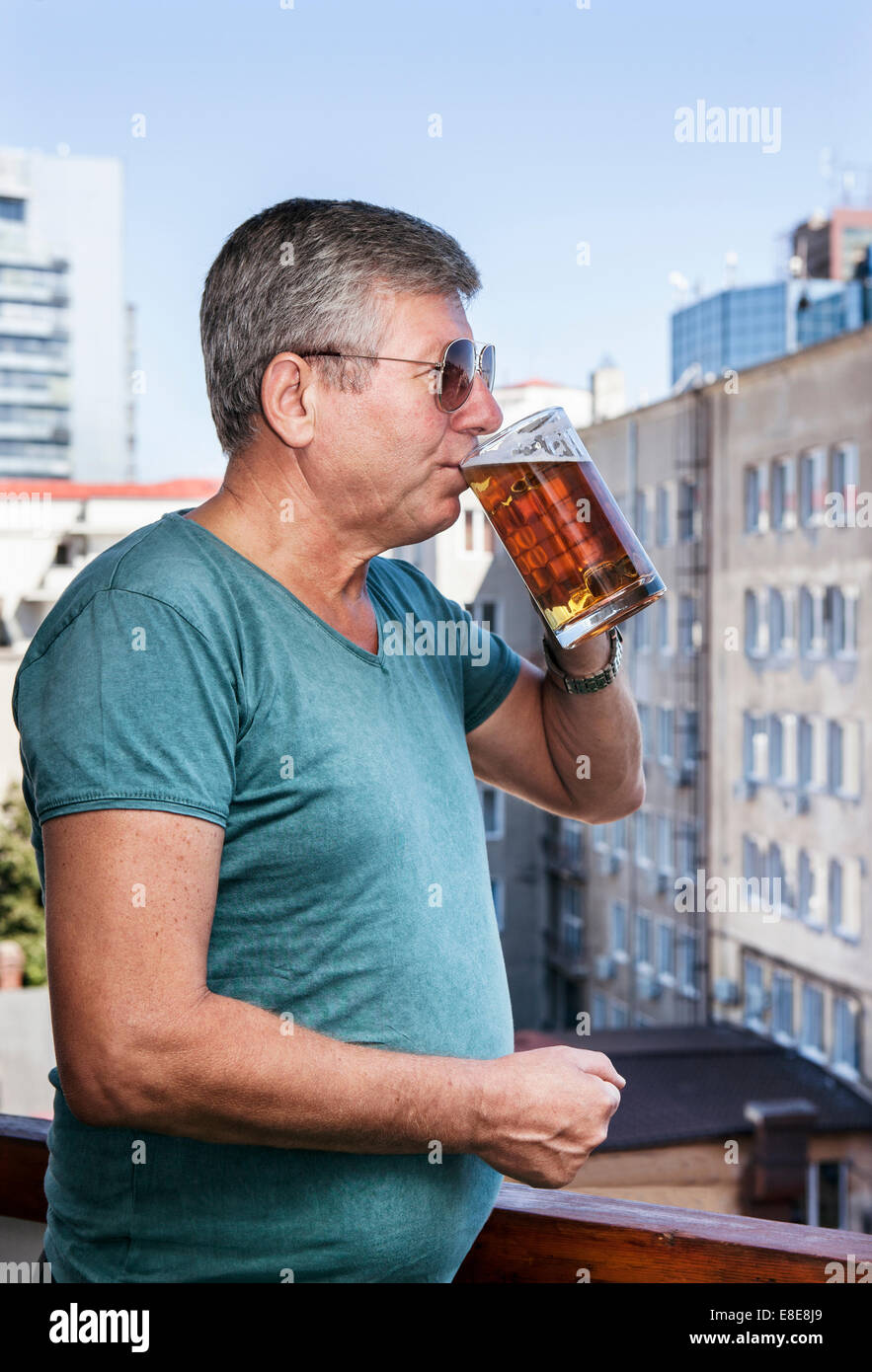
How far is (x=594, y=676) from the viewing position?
124 centimetres

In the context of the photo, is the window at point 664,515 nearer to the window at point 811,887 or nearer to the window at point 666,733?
the window at point 666,733

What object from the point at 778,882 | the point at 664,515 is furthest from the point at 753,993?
the point at 664,515

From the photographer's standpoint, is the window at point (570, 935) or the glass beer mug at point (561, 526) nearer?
the glass beer mug at point (561, 526)

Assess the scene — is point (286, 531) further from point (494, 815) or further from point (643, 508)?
point (494, 815)

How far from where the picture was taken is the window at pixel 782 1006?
18.2 meters

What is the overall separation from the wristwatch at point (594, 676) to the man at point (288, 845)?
0.43 feet

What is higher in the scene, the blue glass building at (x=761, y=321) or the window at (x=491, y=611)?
the blue glass building at (x=761, y=321)

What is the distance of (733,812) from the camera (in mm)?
19391

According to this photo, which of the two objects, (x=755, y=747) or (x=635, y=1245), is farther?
(x=755, y=747)

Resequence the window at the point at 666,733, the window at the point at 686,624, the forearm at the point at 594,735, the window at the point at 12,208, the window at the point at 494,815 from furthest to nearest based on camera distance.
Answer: the window at the point at 12,208 → the window at the point at 494,815 → the window at the point at 666,733 → the window at the point at 686,624 → the forearm at the point at 594,735

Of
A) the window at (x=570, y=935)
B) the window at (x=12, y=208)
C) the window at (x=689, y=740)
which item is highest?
the window at (x=12, y=208)

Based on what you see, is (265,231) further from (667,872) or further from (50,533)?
(50,533)

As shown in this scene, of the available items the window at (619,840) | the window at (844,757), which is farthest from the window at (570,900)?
the window at (844,757)

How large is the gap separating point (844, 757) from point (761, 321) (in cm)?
2449
